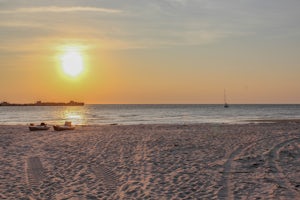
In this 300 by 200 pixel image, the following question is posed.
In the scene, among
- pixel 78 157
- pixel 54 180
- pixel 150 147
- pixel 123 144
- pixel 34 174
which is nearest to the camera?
pixel 54 180

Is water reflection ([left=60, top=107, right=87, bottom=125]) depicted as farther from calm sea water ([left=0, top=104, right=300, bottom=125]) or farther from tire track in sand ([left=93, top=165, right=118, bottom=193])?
tire track in sand ([left=93, top=165, right=118, bottom=193])

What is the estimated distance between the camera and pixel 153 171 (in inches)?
537

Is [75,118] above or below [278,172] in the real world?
below

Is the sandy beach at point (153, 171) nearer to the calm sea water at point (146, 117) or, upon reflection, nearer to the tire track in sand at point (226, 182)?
the tire track in sand at point (226, 182)

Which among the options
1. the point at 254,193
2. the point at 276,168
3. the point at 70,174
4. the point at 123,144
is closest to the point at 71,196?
the point at 70,174

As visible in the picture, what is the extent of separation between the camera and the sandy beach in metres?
10.6

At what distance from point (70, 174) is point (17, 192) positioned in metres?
2.81

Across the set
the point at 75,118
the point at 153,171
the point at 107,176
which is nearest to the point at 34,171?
the point at 107,176

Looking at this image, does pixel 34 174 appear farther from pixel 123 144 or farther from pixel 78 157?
pixel 123 144

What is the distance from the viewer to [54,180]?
12.5 m

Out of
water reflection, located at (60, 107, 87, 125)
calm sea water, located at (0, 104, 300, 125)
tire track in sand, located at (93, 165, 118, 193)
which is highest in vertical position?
tire track in sand, located at (93, 165, 118, 193)

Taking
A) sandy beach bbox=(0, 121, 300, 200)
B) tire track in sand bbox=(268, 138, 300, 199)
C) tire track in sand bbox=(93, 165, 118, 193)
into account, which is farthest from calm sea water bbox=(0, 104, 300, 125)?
tire track in sand bbox=(93, 165, 118, 193)

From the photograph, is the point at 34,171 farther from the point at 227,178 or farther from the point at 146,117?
the point at 146,117

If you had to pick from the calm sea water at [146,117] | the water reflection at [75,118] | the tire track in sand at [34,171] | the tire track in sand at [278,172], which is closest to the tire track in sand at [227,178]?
the tire track in sand at [278,172]
